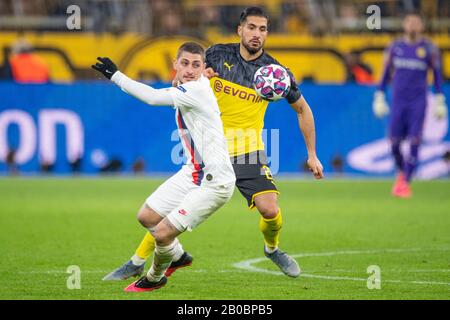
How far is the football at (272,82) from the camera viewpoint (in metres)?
9.62

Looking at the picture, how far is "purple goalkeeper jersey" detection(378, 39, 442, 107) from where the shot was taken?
58.7 feet

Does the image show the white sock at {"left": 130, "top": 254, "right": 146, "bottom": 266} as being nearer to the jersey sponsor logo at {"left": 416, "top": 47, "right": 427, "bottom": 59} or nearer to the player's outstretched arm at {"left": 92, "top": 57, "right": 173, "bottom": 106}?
the player's outstretched arm at {"left": 92, "top": 57, "right": 173, "bottom": 106}

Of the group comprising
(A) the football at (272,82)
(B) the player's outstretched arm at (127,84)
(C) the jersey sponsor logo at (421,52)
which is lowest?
(C) the jersey sponsor logo at (421,52)

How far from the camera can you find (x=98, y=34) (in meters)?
23.4

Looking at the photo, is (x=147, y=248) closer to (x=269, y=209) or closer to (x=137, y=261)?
(x=137, y=261)

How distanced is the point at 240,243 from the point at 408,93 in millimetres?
6853

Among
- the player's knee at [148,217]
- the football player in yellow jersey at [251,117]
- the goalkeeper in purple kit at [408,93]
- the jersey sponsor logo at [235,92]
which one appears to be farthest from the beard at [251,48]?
the goalkeeper in purple kit at [408,93]


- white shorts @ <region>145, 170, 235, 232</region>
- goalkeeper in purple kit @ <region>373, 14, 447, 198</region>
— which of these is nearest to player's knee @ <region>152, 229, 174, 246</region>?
white shorts @ <region>145, 170, 235, 232</region>

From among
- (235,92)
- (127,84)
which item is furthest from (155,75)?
(127,84)

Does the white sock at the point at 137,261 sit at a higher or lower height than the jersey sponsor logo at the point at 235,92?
lower

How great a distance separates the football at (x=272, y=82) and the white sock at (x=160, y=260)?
6.04ft

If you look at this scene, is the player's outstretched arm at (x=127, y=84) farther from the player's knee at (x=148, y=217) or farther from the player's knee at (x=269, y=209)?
the player's knee at (x=269, y=209)

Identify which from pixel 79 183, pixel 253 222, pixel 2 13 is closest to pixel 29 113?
pixel 79 183

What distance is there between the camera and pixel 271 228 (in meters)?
9.77
